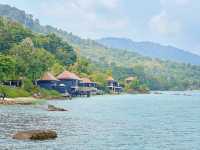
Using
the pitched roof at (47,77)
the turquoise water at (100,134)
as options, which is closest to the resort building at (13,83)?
the pitched roof at (47,77)

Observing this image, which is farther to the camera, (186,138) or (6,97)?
(6,97)

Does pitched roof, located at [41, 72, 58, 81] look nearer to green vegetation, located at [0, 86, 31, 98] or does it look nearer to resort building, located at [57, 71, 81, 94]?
resort building, located at [57, 71, 81, 94]

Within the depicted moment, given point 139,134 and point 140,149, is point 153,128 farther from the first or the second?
point 140,149

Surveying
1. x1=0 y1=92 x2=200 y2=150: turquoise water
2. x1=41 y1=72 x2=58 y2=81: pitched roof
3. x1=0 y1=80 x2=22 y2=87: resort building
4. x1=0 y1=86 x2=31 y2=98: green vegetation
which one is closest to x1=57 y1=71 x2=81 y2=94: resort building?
x1=41 y1=72 x2=58 y2=81: pitched roof

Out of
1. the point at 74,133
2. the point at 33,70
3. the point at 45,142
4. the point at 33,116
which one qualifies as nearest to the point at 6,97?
the point at 33,70

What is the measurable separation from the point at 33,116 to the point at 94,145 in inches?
1376

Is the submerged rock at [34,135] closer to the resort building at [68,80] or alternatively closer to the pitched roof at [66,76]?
the resort building at [68,80]

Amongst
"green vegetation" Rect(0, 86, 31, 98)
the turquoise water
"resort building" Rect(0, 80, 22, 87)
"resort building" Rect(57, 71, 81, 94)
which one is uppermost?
"resort building" Rect(57, 71, 81, 94)

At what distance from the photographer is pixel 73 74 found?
199 meters

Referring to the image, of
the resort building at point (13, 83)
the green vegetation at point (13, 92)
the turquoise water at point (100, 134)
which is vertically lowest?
the turquoise water at point (100, 134)

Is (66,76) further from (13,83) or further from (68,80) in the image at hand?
(13,83)

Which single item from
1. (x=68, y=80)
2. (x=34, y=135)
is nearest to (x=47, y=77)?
(x=68, y=80)

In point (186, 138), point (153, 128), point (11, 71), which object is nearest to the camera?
point (186, 138)

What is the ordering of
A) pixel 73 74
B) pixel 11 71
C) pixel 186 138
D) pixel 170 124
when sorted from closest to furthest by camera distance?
pixel 186 138
pixel 170 124
pixel 11 71
pixel 73 74
